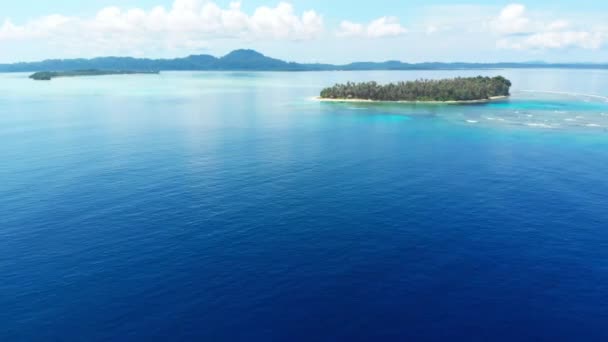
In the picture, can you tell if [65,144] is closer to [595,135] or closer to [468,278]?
[468,278]

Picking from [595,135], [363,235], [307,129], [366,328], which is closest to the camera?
[366,328]

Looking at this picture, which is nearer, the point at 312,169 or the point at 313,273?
the point at 313,273

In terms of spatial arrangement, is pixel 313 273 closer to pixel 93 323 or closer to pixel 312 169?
pixel 93 323

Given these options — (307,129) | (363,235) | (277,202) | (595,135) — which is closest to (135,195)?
(277,202)

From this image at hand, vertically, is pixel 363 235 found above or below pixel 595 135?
below

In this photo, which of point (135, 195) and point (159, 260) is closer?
point (159, 260)

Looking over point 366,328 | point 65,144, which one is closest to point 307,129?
point 65,144

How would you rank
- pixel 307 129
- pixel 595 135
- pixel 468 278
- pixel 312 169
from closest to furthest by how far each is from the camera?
pixel 468 278
pixel 312 169
pixel 595 135
pixel 307 129
